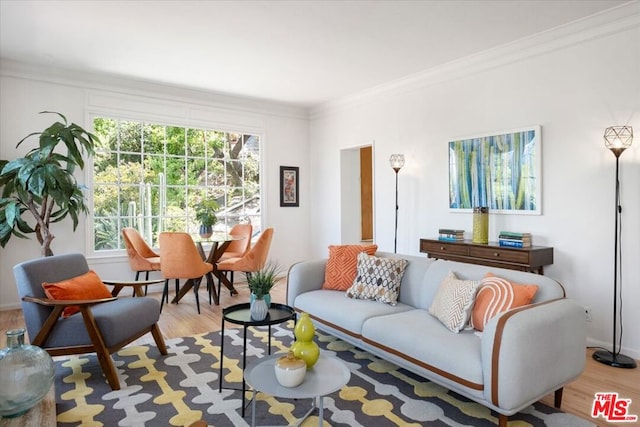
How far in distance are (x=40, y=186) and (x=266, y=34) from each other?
2.59 meters

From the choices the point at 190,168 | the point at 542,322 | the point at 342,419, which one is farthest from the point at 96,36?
the point at 542,322

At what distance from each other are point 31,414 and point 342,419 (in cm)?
142

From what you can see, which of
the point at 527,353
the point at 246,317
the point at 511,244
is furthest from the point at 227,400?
the point at 511,244

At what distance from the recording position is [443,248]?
420cm

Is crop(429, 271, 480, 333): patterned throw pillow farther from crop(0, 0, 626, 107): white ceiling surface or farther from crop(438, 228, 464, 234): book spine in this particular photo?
crop(0, 0, 626, 107): white ceiling surface

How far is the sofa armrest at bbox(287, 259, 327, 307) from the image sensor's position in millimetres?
3604

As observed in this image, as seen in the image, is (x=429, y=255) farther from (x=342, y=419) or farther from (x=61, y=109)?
(x=61, y=109)

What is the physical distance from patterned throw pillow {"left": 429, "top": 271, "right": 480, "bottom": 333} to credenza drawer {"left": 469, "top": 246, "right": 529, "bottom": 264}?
3.63 ft

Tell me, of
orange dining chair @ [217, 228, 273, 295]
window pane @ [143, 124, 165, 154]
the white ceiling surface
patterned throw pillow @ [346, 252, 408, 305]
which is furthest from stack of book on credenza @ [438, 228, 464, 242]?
window pane @ [143, 124, 165, 154]

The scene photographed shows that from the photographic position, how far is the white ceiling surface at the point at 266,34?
3.24m

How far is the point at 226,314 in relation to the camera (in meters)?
2.61

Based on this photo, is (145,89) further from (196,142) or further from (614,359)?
(614,359)

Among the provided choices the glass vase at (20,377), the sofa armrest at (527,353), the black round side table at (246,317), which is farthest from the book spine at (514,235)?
the glass vase at (20,377)

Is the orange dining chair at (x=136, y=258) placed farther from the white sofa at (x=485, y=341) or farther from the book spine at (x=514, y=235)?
the book spine at (x=514, y=235)
